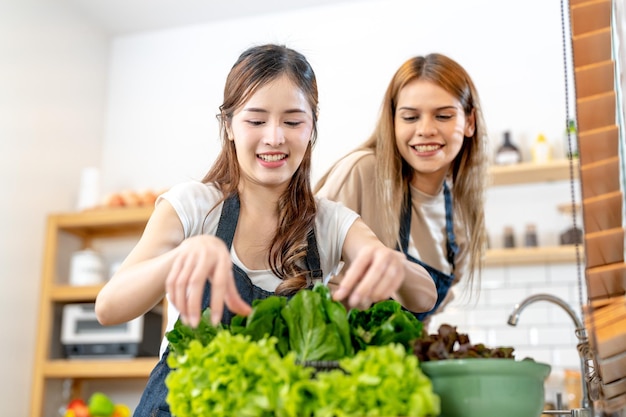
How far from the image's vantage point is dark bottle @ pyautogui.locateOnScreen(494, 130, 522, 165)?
3.65 m

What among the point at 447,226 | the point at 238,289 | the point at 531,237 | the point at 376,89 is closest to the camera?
the point at 238,289

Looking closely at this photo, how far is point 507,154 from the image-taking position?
3.66 m

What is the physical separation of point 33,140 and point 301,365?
364 cm

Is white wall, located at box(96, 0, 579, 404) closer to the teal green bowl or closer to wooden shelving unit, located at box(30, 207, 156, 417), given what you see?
wooden shelving unit, located at box(30, 207, 156, 417)

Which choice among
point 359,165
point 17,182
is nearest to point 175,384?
point 359,165

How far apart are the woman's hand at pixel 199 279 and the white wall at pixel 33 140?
327 cm

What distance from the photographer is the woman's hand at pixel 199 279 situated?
0.84 meters

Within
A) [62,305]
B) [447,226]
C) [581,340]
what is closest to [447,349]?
[581,340]

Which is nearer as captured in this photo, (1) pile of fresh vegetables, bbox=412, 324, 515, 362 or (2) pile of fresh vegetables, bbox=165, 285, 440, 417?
(2) pile of fresh vegetables, bbox=165, 285, 440, 417

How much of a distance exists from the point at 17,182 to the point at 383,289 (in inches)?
136

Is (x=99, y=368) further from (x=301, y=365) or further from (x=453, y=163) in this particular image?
(x=301, y=365)

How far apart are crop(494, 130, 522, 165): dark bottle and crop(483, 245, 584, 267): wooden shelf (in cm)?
43

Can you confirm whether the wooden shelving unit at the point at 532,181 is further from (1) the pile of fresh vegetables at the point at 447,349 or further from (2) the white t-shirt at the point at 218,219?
(1) the pile of fresh vegetables at the point at 447,349

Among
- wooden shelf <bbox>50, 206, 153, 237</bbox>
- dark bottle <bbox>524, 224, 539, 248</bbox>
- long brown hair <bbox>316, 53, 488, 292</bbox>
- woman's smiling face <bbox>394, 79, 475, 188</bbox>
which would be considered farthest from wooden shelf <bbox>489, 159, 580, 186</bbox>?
wooden shelf <bbox>50, 206, 153, 237</bbox>
